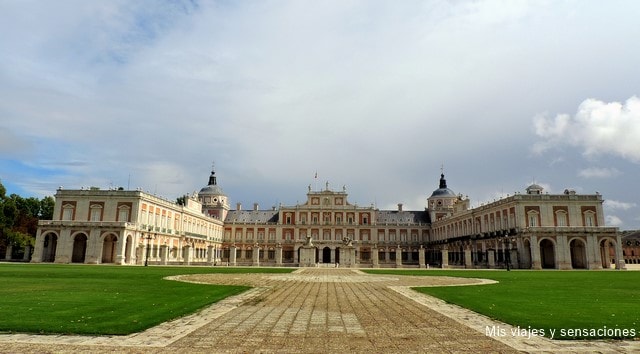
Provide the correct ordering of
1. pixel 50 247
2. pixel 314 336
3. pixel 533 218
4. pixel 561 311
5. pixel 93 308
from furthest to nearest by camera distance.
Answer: pixel 50 247 → pixel 533 218 → pixel 561 311 → pixel 93 308 → pixel 314 336

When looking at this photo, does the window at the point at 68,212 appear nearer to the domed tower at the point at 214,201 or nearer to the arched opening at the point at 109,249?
the arched opening at the point at 109,249

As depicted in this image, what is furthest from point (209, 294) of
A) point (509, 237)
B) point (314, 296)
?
point (509, 237)

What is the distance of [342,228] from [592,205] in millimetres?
43304

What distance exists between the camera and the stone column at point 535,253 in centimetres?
5069

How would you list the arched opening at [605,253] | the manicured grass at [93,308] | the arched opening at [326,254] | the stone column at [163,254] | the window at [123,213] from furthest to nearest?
1. the arched opening at [326,254]
2. the stone column at [163,254]
3. the window at [123,213]
4. the arched opening at [605,253]
5. the manicured grass at [93,308]

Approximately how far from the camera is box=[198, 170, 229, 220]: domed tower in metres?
89.1

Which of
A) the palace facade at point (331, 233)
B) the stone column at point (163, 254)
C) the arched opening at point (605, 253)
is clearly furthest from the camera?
the stone column at point (163, 254)

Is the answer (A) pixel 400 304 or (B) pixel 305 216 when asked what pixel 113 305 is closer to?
(A) pixel 400 304

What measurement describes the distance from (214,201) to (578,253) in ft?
212

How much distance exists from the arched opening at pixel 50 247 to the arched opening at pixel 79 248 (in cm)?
213

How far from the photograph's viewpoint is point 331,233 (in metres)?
85.6

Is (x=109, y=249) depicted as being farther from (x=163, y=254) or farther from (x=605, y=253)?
(x=605, y=253)

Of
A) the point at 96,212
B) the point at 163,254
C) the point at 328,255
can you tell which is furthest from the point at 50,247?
the point at 328,255

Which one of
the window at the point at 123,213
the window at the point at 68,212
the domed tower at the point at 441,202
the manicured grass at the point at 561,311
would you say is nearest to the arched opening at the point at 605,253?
the domed tower at the point at 441,202
